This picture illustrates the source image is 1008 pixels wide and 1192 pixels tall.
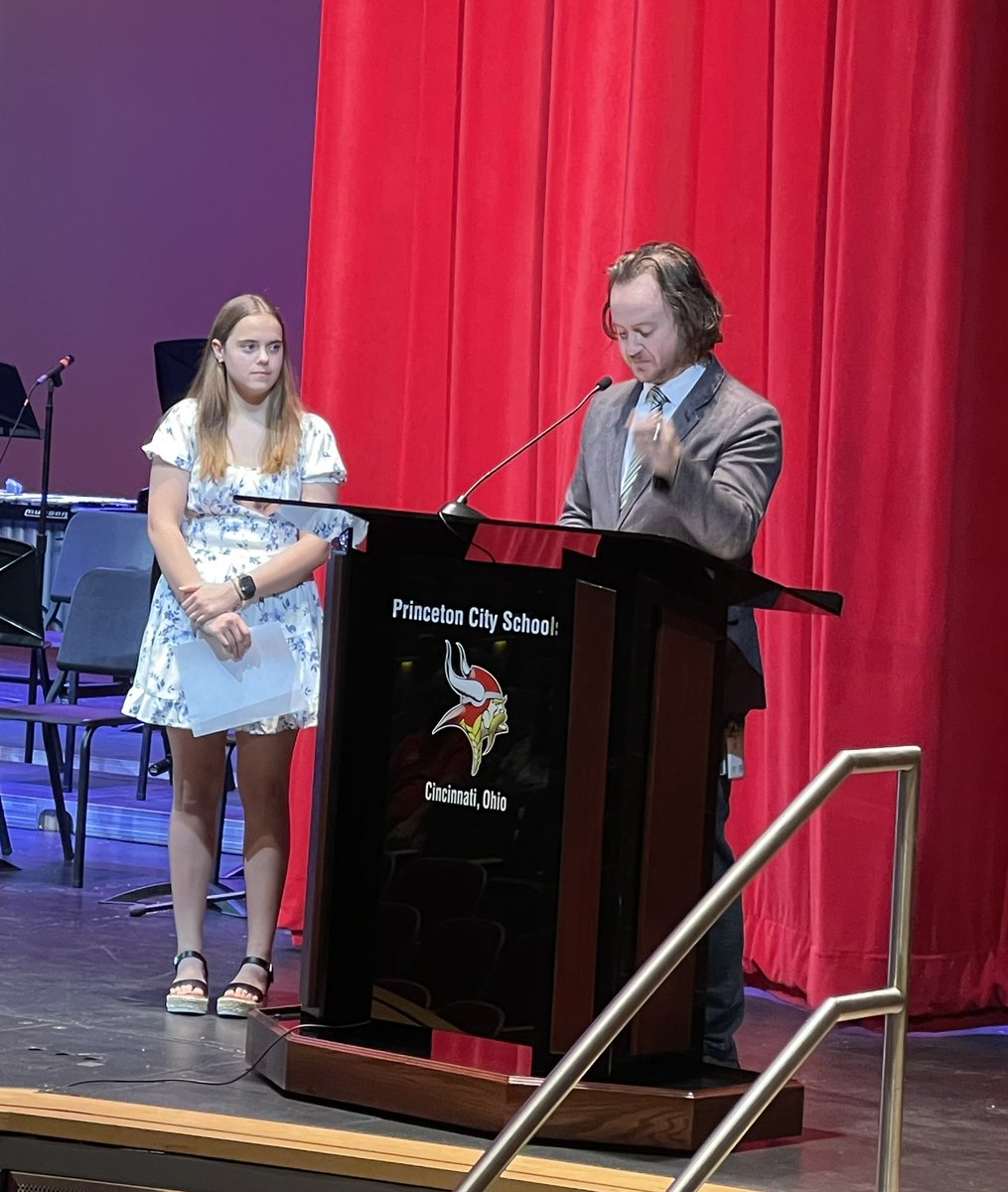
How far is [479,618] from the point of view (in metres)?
2.87

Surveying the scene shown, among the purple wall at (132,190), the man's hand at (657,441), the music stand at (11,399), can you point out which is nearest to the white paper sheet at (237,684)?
the man's hand at (657,441)

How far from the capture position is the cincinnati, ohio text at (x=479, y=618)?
112 inches

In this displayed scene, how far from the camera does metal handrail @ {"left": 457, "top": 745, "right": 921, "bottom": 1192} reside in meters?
1.91

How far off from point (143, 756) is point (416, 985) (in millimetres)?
3207

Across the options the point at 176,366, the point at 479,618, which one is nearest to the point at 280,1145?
the point at 479,618

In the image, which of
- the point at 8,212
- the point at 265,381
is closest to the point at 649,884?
the point at 265,381

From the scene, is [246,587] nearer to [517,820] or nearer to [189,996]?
[189,996]

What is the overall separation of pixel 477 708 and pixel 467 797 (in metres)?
0.14

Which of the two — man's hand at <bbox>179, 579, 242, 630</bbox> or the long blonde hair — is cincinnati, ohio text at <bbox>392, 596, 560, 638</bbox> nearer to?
man's hand at <bbox>179, 579, 242, 630</bbox>

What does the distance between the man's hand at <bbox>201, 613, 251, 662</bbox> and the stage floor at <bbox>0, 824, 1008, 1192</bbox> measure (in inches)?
27.8

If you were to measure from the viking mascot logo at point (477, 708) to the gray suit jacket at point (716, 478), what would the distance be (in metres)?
0.31

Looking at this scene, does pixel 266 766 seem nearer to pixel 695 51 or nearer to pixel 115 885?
pixel 115 885

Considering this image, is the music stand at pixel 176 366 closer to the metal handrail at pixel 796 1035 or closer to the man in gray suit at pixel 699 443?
the man in gray suit at pixel 699 443

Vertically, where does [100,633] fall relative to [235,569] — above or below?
below
